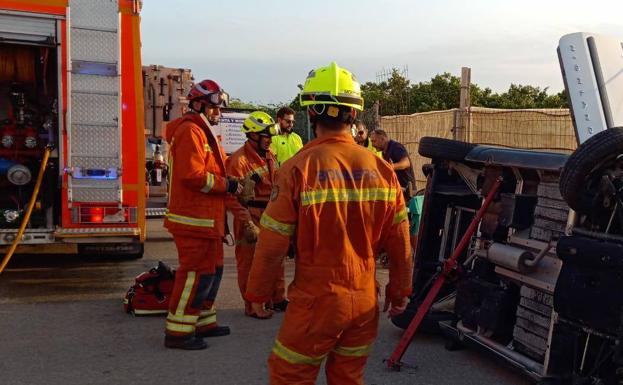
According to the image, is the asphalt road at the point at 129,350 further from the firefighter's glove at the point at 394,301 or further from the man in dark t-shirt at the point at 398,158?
the man in dark t-shirt at the point at 398,158

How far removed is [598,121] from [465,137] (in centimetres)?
687

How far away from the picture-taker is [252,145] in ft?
19.1

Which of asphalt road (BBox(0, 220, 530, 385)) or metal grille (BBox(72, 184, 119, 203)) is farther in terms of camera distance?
metal grille (BBox(72, 184, 119, 203))

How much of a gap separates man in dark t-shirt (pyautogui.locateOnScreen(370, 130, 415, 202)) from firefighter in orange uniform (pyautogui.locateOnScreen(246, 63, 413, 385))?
4.58m

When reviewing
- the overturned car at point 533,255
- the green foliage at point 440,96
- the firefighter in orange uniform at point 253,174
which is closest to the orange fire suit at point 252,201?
the firefighter in orange uniform at point 253,174

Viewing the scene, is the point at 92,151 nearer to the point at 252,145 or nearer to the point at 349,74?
the point at 252,145

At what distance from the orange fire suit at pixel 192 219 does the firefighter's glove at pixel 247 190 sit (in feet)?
1.83

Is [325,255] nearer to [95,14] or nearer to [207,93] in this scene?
[207,93]

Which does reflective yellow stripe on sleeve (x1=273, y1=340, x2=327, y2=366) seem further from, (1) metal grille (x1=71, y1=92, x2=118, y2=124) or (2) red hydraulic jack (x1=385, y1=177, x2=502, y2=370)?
(1) metal grille (x1=71, y1=92, x2=118, y2=124)

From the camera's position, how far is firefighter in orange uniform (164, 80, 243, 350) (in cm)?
454

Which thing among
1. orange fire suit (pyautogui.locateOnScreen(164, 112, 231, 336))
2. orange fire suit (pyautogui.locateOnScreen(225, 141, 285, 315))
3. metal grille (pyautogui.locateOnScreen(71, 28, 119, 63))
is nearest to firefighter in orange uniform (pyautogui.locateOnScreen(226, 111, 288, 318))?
orange fire suit (pyautogui.locateOnScreen(225, 141, 285, 315))

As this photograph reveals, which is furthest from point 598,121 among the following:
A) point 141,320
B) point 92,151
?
point 92,151

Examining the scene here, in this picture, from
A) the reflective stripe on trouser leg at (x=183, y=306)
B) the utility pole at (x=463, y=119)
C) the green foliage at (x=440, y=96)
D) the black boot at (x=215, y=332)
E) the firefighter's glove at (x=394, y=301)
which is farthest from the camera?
the green foliage at (x=440, y=96)

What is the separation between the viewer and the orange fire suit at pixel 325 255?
2658 millimetres
